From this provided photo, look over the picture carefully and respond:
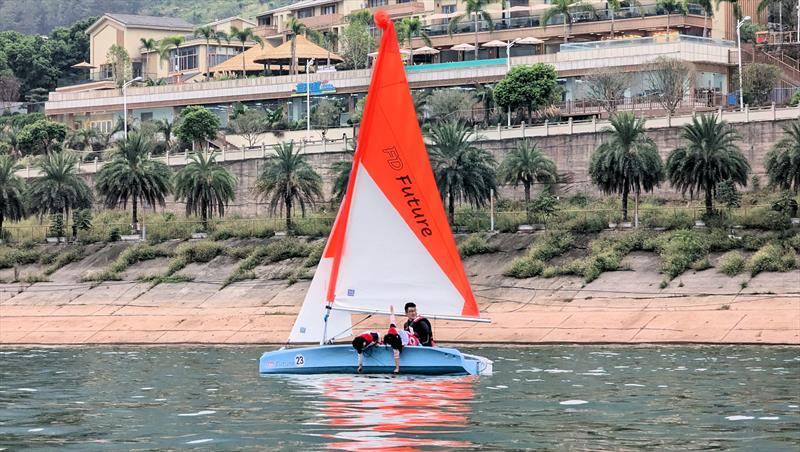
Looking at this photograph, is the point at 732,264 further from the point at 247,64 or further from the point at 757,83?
the point at 247,64

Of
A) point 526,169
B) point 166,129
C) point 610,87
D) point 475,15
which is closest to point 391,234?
point 526,169

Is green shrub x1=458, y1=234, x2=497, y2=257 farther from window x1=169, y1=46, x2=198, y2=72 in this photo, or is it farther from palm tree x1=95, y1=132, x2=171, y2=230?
window x1=169, y1=46, x2=198, y2=72

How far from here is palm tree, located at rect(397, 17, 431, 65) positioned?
13538 cm

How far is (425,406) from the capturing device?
98.1ft

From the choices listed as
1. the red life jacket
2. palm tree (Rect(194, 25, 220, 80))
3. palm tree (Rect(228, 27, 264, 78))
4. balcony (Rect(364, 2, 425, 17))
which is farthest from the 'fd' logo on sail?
balcony (Rect(364, 2, 425, 17))

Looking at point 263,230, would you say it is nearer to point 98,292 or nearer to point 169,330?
point 98,292

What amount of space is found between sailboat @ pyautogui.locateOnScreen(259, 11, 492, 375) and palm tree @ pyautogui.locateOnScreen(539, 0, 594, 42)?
299ft

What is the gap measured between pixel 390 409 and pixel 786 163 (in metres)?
39.0

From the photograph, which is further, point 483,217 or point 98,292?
point 483,217

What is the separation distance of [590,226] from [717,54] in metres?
42.5

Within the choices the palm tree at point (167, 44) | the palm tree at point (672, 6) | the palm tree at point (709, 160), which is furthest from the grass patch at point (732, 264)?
the palm tree at point (167, 44)

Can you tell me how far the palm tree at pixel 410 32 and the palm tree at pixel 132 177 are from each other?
2180 inches

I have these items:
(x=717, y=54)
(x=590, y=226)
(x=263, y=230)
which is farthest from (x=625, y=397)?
(x=717, y=54)

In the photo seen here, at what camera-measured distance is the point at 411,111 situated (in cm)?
3578
